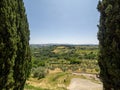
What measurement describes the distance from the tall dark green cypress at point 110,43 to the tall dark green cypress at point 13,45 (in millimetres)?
3094

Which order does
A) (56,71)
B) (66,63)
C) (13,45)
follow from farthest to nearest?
1. (66,63)
2. (56,71)
3. (13,45)

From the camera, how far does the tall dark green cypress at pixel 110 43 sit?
886cm

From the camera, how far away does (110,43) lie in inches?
363

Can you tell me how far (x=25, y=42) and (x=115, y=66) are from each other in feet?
12.8

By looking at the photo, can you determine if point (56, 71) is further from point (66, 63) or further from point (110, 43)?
point (110, 43)

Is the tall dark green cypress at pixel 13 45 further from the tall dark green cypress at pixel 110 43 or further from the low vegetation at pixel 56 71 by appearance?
the low vegetation at pixel 56 71

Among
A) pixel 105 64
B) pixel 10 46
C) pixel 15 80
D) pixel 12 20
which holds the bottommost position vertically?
pixel 15 80

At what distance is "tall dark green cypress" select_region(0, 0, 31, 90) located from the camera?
874cm

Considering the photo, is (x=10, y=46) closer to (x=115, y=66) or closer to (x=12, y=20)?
(x=12, y=20)

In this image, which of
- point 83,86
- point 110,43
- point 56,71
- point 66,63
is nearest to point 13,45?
point 110,43

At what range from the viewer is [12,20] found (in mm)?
9289

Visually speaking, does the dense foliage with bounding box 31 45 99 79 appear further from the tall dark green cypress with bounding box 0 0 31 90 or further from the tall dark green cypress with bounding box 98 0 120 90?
the tall dark green cypress with bounding box 98 0 120 90

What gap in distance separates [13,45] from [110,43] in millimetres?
3440

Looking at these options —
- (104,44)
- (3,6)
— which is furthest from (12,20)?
(104,44)
